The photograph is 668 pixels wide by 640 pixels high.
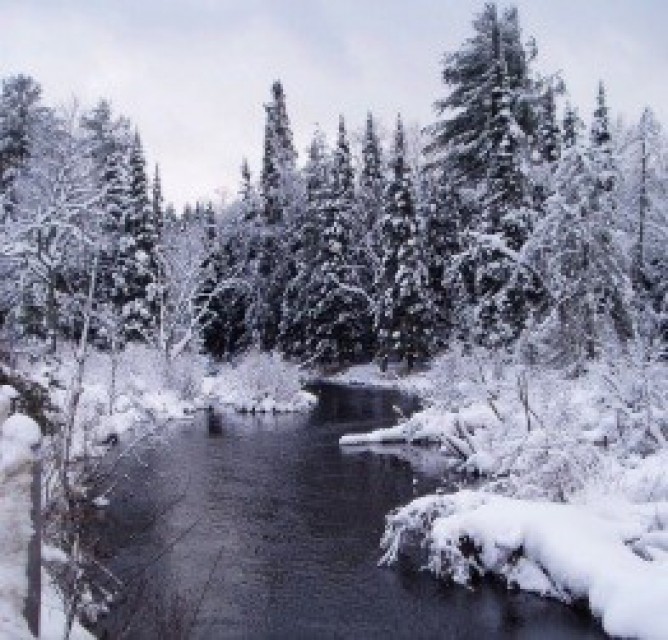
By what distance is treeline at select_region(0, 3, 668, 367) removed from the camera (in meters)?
25.3

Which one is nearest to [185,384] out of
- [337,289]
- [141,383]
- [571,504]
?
[141,383]

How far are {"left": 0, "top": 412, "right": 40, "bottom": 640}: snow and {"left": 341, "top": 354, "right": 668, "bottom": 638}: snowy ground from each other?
7.39 meters

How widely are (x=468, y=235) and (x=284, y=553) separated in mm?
18905

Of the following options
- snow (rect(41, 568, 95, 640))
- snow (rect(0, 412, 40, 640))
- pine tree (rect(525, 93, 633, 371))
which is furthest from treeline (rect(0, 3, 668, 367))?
snow (rect(0, 412, 40, 640))

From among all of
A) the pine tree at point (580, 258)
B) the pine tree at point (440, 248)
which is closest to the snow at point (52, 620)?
the pine tree at point (580, 258)

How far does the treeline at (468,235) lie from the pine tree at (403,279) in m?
0.08

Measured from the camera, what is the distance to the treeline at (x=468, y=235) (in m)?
25.3

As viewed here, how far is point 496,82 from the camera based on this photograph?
1261 inches

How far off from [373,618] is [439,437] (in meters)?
11.5

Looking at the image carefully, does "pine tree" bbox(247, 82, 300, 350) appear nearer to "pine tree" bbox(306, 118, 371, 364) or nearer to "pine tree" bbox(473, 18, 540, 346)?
"pine tree" bbox(306, 118, 371, 364)

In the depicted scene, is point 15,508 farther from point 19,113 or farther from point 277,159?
point 277,159

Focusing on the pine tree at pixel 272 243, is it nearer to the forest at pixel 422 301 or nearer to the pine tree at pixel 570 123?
the forest at pixel 422 301

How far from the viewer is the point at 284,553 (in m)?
13.5

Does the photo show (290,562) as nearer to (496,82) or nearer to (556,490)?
(556,490)
